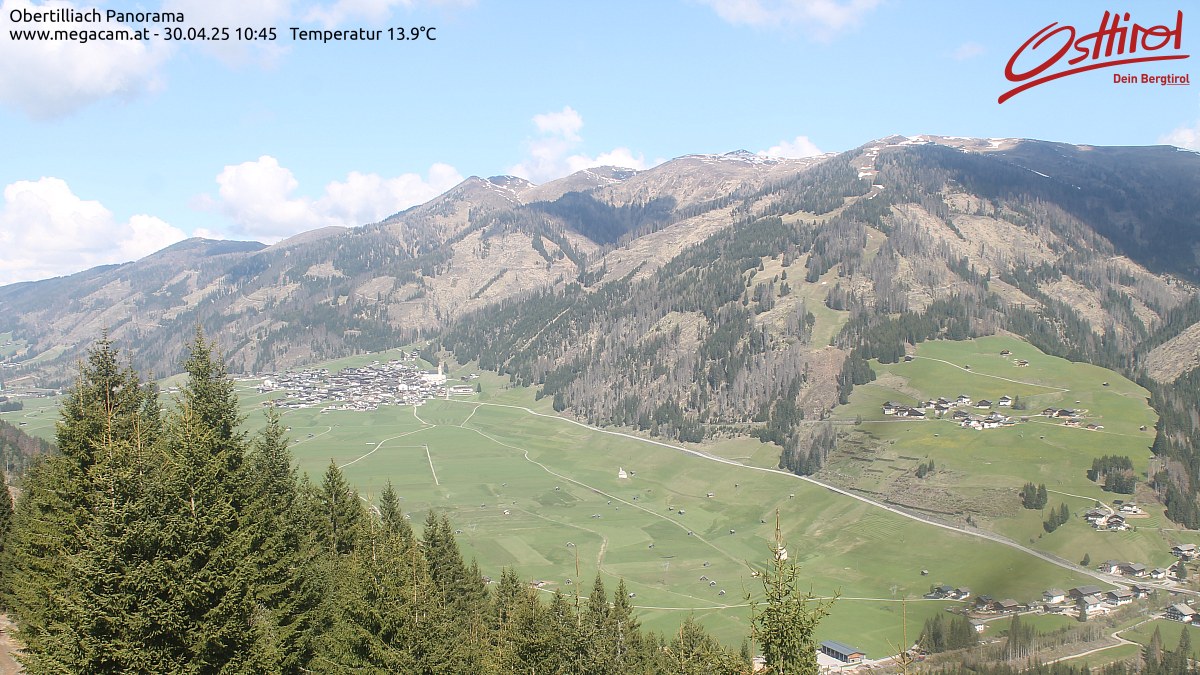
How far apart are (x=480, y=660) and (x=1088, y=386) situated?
177m

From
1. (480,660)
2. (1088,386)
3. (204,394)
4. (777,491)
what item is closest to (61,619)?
(204,394)

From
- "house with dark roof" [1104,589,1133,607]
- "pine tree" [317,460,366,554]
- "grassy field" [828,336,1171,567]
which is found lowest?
"house with dark roof" [1104,589,1133,607]

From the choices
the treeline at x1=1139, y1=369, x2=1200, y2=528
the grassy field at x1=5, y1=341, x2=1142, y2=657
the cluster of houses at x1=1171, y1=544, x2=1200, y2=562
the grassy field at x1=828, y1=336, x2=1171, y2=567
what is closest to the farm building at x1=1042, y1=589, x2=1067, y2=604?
the grassy field at x1=5, y1=341, x2=1142, y2=657

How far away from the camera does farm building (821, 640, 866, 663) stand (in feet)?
268

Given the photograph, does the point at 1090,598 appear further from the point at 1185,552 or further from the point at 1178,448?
the point at 1178,448

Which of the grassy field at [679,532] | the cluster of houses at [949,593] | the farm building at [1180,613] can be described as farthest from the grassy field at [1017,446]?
the cluster of houses at [949,593]

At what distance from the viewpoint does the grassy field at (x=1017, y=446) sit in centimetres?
11106

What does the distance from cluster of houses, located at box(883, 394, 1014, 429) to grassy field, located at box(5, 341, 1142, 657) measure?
69.0 ft

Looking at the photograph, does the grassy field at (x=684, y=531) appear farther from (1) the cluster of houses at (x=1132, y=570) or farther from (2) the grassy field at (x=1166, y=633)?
(2) the grassy field at (x=1166, y=633)

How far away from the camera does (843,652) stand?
82.3m

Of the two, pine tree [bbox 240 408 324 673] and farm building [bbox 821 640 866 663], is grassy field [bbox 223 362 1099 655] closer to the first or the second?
farm building [bbox 821 640 866 663]

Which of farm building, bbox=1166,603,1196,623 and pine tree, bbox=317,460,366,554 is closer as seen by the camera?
pine tree, bbox=317,460,366,554

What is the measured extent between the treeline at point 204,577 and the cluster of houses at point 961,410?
5217 inches

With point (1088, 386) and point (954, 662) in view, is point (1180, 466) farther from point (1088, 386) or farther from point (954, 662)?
point (954, 662)
